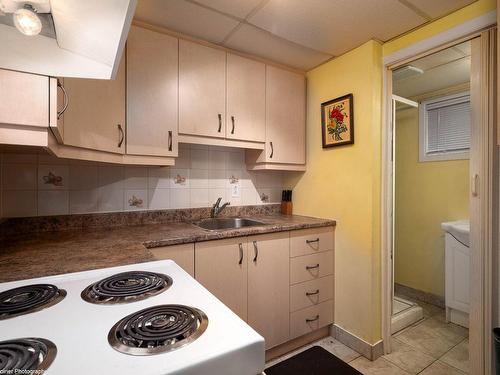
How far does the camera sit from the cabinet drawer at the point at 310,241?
1797 millimetres

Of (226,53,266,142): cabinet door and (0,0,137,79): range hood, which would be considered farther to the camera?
(226,53,266,142): cabinet door

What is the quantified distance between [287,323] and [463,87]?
268 centimetres

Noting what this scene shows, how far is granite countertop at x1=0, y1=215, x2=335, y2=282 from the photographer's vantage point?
2.85ft

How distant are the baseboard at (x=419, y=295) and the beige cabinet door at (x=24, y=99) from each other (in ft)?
10.6

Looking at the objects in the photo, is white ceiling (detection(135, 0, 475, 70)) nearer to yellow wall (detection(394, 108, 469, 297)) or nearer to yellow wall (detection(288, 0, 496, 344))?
yellow wall (detection(288, 0, 496, 344))

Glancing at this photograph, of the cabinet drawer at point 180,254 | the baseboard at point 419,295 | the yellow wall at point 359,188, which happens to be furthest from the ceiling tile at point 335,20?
the baseboard at point 419,295

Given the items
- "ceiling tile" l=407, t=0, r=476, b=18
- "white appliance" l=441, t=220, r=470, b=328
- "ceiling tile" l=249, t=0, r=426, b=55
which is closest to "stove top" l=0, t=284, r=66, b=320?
"ceiling tile" l=249, t=0, r=426, b=55

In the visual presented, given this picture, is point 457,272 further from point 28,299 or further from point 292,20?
point 28,299

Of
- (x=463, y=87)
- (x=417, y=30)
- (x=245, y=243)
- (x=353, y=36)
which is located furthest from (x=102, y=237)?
(x=463, y=87)

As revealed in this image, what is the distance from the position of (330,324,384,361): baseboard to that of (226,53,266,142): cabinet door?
1.61 metres

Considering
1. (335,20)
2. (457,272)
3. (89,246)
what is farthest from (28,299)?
(457,272)

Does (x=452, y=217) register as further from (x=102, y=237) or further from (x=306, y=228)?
(x=102, y=237)

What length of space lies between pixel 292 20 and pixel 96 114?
1.25 metres

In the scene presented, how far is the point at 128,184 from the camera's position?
177 cm
